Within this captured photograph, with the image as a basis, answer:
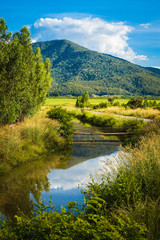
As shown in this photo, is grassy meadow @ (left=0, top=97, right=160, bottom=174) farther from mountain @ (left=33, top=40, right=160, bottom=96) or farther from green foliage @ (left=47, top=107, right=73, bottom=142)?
mountain @ (left=33, top=40, right=160, bottom=96)

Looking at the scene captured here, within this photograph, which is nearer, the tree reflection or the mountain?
the tree reflection

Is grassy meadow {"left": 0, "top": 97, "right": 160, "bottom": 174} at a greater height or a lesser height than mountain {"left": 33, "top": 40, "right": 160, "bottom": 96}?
lesser

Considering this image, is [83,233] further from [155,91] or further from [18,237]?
[155,91]

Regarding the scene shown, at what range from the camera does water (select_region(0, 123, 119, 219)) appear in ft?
24.0

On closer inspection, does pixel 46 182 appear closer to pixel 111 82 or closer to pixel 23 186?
pixel 23 186

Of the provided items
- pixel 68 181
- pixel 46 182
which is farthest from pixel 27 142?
pixel 68 181

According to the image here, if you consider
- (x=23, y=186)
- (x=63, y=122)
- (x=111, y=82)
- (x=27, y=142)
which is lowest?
(x=23, y=186)

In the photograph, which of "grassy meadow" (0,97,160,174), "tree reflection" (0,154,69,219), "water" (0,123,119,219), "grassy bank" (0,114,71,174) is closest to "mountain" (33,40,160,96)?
"grassy meadow" (0,97,160,174)

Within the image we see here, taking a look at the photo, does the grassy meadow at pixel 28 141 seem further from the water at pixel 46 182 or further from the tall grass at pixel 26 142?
the water at pixel 46 182

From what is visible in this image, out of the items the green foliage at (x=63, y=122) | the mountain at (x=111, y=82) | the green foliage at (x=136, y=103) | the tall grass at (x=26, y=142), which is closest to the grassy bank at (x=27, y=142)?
the tall grass at (x=26, y=142)

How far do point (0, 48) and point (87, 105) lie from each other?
3674 cm

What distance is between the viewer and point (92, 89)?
152 meters

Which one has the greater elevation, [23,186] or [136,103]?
[136,103]

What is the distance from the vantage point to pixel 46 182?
9.27 meters
